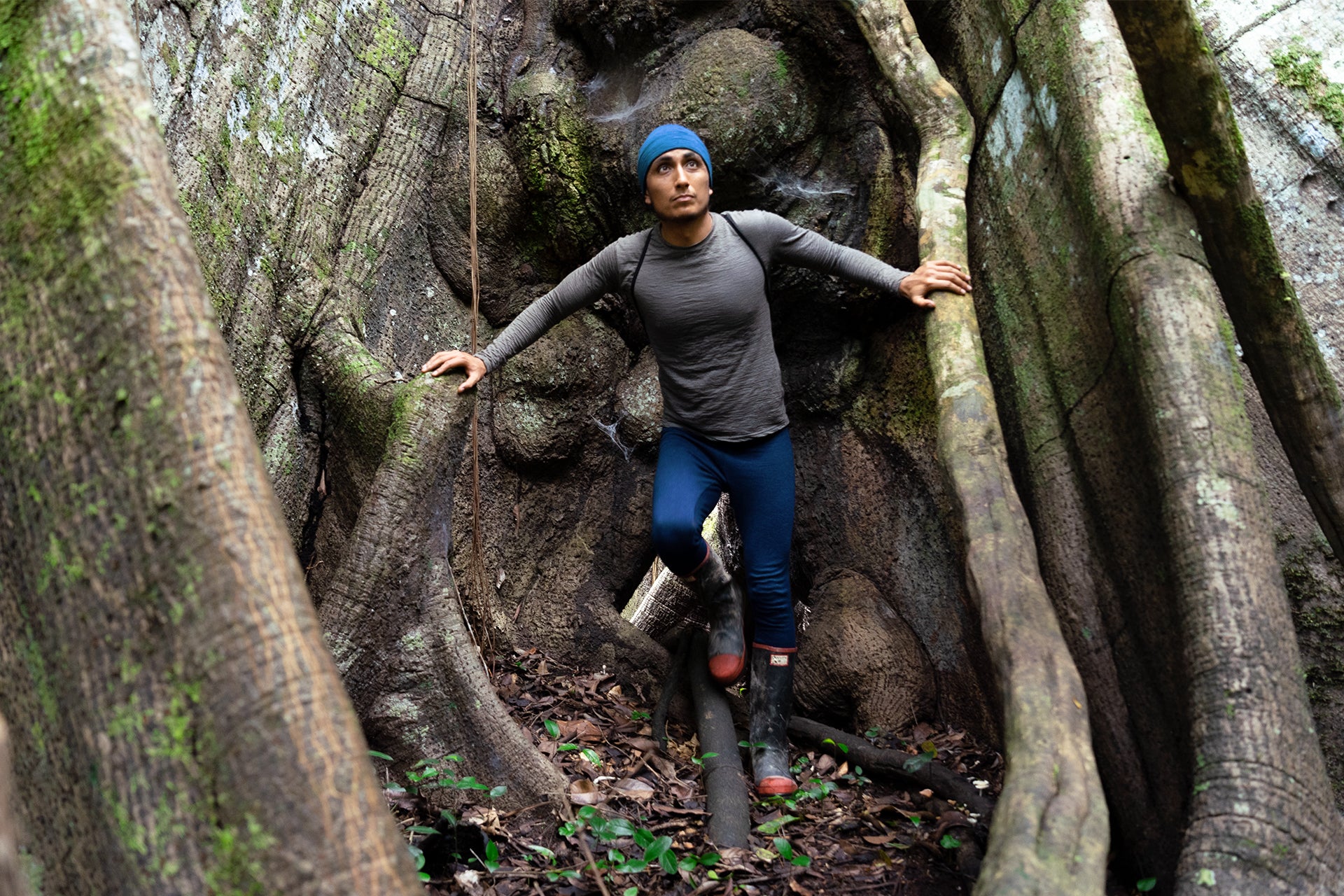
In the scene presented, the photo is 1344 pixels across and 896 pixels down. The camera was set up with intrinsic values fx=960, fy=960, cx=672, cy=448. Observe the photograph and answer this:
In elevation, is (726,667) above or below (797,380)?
below

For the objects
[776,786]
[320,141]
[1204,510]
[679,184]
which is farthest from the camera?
[320,141]

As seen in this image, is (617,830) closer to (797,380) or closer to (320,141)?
(797,380)

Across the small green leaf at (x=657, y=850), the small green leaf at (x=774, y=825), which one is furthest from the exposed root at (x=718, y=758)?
the small green leaf at (x=657, y=850)

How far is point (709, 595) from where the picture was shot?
383cm

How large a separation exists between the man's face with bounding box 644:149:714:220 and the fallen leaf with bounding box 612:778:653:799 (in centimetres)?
204

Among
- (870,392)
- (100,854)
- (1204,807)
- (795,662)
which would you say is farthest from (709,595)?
(100,854)

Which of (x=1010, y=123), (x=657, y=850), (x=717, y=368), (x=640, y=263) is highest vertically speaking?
(x=1010, y=123)

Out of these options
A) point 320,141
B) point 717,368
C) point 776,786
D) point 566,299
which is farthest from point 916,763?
point 320,141

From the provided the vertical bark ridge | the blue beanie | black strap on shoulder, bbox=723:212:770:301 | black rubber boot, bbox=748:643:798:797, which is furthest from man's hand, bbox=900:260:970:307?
black rubber boot, bbox=748:643:798:797

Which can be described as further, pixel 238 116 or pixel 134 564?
pixel 238 116

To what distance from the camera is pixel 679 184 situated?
3.38 meters

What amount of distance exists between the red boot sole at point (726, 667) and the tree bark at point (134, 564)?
2388 millimetres

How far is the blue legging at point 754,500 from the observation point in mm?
3658

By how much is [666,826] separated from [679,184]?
7.27 ft
